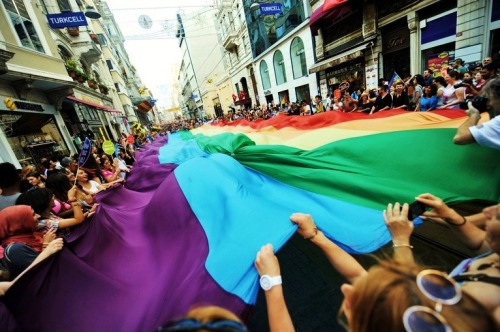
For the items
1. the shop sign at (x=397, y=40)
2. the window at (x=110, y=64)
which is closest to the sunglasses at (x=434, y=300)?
the shop sign at (x=397, y=40)

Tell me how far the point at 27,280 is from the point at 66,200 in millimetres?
2001

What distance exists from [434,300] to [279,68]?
65.7 ft

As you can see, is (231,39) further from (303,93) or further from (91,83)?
(91,83)

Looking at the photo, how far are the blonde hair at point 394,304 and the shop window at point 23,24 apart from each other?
11.6 metres

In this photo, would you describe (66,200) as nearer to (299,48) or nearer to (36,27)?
(36,27)

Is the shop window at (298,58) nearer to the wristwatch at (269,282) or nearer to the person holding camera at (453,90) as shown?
the person holding camera at (453,90)

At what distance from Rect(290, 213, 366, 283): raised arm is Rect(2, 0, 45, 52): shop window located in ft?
36.4

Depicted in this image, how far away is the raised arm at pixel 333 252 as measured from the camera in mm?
1257

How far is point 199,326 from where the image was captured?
0.68m

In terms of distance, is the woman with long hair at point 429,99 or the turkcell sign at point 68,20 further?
the turkcell sign at point 68,20

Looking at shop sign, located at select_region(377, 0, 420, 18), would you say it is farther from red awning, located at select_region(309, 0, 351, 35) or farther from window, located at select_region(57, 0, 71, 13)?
window, located at select_region(57, 0, 71, 13)

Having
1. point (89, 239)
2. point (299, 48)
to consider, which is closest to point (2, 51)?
point (89, 239)

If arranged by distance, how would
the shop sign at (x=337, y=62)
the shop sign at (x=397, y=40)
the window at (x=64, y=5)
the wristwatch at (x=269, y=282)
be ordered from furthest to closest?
1. the window at (x=64, y=5)
2. the shop sign at (x=337, y=62)
3. the shop sign at (x=397, y=40)
4. the wristwatch at (x=269, y=282)

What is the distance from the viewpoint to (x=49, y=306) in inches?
62.0
